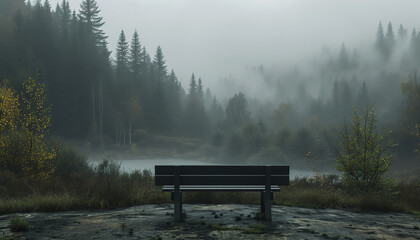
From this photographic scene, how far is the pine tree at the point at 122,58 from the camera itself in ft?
285

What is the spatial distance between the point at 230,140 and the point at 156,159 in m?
17.1

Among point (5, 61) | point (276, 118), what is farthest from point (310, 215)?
point (276, 118)

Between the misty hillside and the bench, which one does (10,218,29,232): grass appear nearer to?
the bench

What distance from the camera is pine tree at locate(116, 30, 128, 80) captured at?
86.9 metres

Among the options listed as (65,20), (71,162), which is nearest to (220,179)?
(71,162)

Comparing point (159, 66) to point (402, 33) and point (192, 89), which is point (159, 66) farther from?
point (402, 33)

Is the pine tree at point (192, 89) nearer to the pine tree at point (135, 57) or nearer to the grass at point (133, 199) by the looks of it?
the pine tree at point (135, 57)

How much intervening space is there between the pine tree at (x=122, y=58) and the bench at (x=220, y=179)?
274ft

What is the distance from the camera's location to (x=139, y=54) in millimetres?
91438

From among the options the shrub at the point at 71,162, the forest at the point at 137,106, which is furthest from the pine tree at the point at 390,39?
the shrub at the point at 71,162

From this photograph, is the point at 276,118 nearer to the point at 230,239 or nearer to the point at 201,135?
the point at 201,135

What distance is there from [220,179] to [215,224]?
816 millimetres

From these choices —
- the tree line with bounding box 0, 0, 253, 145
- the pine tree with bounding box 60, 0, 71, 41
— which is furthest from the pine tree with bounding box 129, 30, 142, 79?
the pine tree with bounding box 60, 0, 71, 41

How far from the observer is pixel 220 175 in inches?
258
